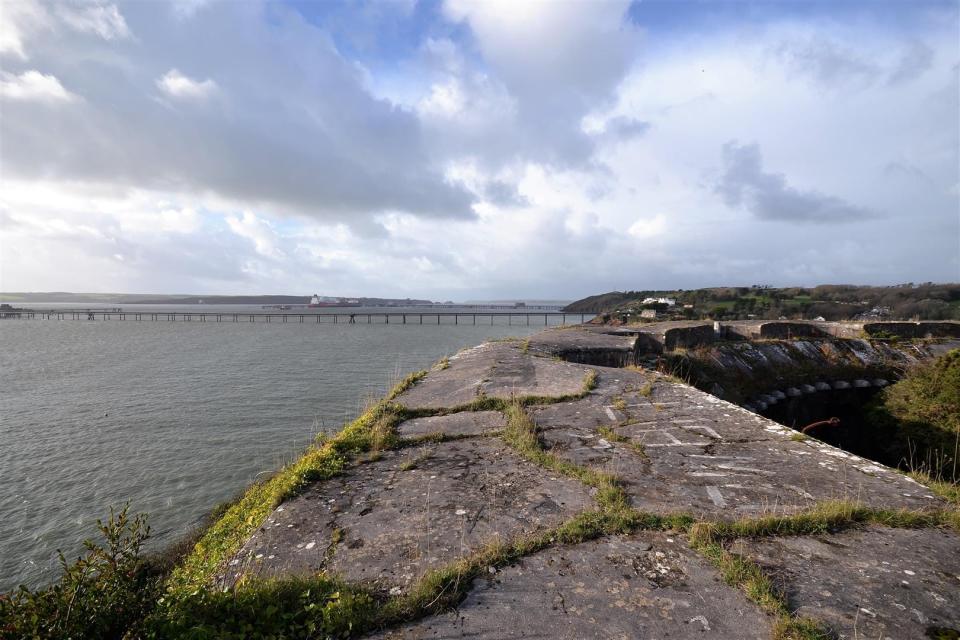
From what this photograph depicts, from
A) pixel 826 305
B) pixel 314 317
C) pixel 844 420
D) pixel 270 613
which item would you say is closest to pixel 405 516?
pixel 270 613

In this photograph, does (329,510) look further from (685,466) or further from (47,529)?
(47,529)

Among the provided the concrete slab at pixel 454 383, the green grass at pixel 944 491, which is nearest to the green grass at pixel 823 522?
the green grass at pixel 944 491

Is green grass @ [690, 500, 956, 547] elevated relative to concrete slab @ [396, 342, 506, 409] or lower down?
lower down

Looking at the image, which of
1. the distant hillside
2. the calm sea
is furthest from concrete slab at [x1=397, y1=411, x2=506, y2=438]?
the distant hillside

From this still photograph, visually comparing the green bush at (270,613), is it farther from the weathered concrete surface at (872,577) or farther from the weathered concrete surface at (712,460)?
the weathered concrete surface at (872,577)

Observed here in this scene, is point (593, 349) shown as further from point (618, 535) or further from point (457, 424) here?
point (618, 535)

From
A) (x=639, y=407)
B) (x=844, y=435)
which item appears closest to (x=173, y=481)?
(x=639, y=407)

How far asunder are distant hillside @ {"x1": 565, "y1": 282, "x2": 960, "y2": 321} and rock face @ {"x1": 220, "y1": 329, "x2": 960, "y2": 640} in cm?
1685

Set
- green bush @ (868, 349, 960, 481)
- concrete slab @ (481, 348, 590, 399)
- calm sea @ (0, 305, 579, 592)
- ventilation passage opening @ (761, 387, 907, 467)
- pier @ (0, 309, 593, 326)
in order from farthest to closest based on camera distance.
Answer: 1. pier @ (0, 309, 593, 326)
2. ventilation passage opening @ (761, 387, 907, 467)
3. calm sea @ (0, 305, 579, 592)
4. green bush @ (868, 349, 960, 481)
5. concrete slab @ (481, 348, 590, 399)

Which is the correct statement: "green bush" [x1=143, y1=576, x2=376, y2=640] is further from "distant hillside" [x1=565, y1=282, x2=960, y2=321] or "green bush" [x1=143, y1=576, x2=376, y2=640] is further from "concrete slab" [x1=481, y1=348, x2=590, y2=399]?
"distant hillside" [x1=565, y1=282, x2=960, y2=321]

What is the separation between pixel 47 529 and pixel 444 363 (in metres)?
7.32

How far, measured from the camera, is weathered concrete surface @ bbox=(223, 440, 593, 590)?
240 cm

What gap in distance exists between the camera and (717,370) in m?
9.59

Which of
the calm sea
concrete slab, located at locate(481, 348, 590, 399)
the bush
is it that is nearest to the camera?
the bush
